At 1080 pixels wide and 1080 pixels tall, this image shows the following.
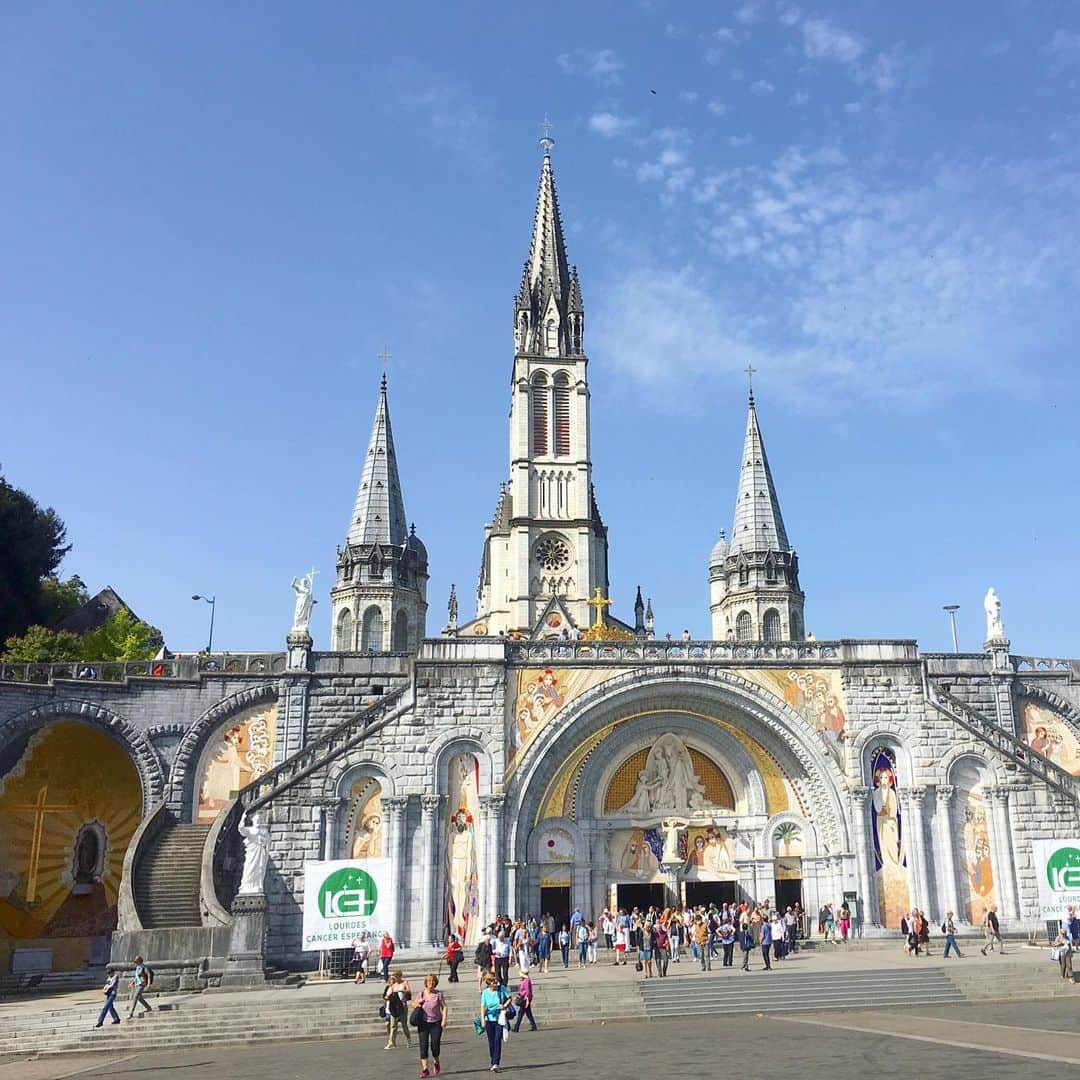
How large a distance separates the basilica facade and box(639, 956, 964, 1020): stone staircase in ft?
24.1

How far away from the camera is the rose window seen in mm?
62719

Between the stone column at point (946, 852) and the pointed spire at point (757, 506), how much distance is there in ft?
87.1

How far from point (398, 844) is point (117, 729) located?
981 cm

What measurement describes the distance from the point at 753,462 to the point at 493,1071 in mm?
45414

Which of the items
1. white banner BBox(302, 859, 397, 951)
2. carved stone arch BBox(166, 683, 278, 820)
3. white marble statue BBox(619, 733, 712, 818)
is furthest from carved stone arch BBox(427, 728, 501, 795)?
carved stone arch BBox(166, 683, 278, 820)

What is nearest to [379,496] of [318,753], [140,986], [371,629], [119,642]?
[371,629]

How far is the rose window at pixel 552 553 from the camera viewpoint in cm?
6272

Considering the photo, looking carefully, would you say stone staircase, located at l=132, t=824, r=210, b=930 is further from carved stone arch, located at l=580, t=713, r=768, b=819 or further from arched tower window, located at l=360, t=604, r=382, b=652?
arched tower window, located at l=360, t=604, r=382, b=652

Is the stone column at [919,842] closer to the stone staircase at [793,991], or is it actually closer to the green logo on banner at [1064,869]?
the green logo on banner at [1064,869]

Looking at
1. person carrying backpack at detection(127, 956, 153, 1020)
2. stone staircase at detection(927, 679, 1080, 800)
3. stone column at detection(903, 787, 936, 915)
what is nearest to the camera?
person carrying backpack at detection(127, 956, 153, 1020)

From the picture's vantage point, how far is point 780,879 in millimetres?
31375

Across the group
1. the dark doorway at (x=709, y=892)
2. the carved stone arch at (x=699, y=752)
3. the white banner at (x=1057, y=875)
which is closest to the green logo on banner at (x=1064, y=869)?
the white banner at (x=1057, y=875)

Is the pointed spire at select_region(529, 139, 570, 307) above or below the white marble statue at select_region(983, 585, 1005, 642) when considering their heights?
above

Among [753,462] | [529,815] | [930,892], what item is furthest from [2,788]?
[753,462]
